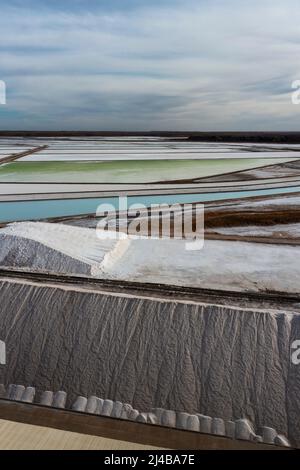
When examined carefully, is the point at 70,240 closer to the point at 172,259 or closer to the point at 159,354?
the point at 172,259

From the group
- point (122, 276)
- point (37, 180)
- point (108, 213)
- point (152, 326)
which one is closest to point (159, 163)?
point (37, 180)

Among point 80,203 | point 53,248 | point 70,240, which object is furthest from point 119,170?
point 53,248

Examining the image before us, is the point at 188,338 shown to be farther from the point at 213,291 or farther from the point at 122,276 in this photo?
the point at 122,276

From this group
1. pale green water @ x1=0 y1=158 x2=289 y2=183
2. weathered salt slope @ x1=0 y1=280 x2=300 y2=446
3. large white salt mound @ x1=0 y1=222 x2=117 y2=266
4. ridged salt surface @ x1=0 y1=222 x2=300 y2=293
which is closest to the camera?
weathered salt slope @ x1=0 y1=280 x2=300 y2=446

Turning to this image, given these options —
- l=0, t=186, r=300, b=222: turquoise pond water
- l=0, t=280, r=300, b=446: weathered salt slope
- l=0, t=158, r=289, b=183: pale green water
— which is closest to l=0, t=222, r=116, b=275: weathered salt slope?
l=0, t=280, r=300, b=446: weathered salt slope

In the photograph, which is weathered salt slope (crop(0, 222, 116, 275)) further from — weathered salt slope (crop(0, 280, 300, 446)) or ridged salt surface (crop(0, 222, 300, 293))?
weathered salt slope (crop(0, 280, 300, 446))
